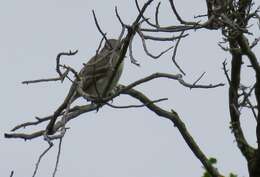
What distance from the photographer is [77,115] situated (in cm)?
692

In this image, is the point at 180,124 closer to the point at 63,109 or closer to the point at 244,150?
the point at 244,150

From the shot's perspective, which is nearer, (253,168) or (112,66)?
(112,66)

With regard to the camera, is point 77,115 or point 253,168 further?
point 253,168

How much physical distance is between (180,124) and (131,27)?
269cm

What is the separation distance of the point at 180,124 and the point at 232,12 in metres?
1.40

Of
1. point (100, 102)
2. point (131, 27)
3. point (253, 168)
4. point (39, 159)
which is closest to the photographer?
point (39, 159)

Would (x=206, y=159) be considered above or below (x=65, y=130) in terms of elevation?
above

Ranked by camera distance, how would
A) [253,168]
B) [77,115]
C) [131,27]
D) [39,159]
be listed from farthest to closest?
[253,168] → [77,115] → [131,27] → [39,159]

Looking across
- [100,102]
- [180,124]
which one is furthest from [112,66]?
[180,124]

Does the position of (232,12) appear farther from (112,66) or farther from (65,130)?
(65,130)

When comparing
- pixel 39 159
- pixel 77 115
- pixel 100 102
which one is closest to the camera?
pixel 39 159

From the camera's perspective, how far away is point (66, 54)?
17.1ft

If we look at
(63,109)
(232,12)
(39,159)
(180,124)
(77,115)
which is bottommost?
(39,159)

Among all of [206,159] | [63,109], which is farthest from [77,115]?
[206,159]
